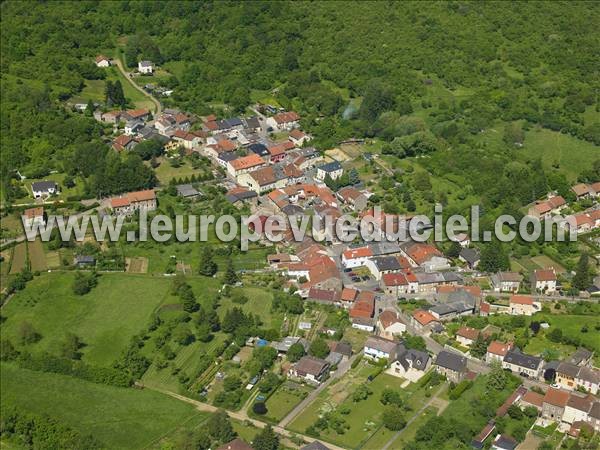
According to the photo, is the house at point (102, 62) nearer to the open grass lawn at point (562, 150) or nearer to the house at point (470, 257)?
the open grass lawn at point (562, 150)

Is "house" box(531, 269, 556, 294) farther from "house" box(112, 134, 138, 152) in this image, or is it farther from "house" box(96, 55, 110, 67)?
"house" box(96, 55, 110, 67)

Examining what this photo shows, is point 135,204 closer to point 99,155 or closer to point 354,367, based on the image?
point 99,155

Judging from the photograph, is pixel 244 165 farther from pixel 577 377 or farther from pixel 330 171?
pixel 577 377

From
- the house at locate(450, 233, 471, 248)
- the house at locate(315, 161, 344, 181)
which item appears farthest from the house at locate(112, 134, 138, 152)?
the house at locate(450, 233, 471, 248)

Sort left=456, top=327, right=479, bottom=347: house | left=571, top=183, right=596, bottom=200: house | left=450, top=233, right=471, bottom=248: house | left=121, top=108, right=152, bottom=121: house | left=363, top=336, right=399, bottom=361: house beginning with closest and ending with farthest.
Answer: left=363, top=336, right=399, bottom=361: house
left=456, top=327, right=479, bottom=347: house
left=450, top=233, right=471, bottom=248: house
left=571, top=183, right=596, bottom=200: house
left=121, top=108, right=152, bottom=121: house

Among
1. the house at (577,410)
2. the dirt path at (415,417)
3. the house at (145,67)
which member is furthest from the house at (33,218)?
the house at (577,410)

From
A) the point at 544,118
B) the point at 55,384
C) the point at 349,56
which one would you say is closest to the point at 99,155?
the point at 55,384

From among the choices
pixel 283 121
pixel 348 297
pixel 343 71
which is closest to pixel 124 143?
pixel 283 121
